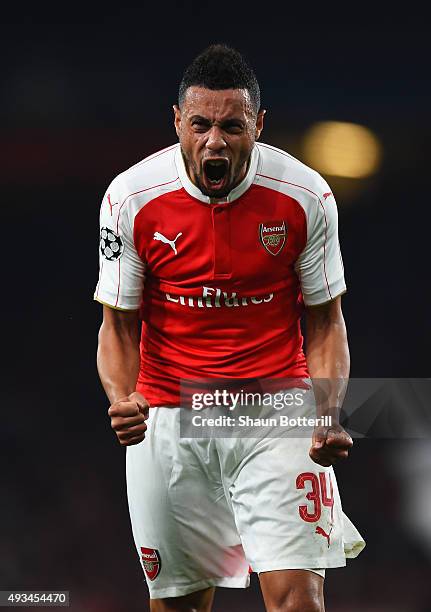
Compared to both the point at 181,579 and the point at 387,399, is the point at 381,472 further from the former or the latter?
the point at 181,579

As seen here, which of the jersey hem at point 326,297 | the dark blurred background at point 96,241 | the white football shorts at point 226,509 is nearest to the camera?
the white football shorts at point 226,509

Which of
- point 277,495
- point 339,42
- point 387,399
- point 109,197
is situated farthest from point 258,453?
point 339,42

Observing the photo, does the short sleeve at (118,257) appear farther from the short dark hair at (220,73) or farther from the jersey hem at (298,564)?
the jersey hem at (298,564)

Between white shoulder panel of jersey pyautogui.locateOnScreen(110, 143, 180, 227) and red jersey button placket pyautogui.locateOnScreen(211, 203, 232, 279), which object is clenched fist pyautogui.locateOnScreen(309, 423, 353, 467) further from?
white shoulder panel of jersey pyautogui.locateOnScreen(110, 143, 180, 227)

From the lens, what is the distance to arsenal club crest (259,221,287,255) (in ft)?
8.38

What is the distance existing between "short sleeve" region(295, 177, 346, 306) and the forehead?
9.9 inches

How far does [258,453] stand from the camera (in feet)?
8.39

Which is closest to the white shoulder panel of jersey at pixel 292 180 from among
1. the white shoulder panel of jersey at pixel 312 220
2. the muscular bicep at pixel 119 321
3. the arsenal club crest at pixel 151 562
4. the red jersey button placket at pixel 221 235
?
the white shoulder panel of jersey at pixel 312 220

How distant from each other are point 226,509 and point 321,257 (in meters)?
0.57

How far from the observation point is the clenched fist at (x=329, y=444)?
7.96 feet

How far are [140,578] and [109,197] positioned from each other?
136 cm

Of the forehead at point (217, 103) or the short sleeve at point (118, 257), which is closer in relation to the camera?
the forehead at point (217, 103)

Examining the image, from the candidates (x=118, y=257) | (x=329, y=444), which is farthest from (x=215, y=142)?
(x=329, y=444)

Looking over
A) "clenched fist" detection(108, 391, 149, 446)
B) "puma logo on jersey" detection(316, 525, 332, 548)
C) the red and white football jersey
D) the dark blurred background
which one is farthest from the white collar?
the dark blurred background
